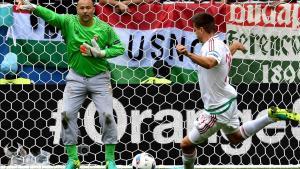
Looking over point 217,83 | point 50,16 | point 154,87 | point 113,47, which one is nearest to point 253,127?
point 217,83

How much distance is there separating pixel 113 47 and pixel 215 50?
124 centimetres

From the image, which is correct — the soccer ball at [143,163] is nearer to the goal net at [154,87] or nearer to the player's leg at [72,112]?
the player's leg at [72,112]

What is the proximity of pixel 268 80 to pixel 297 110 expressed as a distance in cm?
47

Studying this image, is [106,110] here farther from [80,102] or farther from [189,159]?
[189,159]

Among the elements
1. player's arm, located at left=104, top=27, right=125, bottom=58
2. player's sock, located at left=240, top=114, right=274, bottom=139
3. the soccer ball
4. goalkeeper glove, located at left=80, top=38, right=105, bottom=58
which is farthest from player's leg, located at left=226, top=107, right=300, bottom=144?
goalkeeper glove, located at left=80, top=38, right=105, bottom=58

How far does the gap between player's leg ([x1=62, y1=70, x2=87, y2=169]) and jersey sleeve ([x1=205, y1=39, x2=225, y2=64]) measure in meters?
1.45

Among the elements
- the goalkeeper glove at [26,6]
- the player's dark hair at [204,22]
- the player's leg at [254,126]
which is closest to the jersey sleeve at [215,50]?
the player's dark hair at [204,22]

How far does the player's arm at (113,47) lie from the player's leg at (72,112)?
38 centimetres

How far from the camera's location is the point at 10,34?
10367mm

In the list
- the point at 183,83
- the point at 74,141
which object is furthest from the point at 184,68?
the point at 74,141

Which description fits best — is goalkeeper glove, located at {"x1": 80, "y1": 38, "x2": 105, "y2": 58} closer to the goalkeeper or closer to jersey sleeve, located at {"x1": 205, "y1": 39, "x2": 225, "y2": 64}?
the goalkeeper

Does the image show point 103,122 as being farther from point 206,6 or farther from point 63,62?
point 206,6

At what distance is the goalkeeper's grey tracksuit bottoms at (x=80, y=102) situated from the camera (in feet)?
30.9

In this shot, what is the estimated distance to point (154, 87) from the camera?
1048 cm
